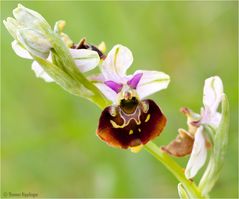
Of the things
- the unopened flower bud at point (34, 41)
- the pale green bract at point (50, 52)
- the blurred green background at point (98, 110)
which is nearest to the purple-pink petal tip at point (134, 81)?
the pale green bract at point (50, 52)

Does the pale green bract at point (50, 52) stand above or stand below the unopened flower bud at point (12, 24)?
below

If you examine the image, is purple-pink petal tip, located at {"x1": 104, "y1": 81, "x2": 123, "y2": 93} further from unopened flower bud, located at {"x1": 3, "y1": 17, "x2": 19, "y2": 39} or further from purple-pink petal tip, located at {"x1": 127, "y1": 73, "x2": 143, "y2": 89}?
unopened flower bud, located at {"x1": 3, "y1": 17, "x2": 19, "y2": 39}

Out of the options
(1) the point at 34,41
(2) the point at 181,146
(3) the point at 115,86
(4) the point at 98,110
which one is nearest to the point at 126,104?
(3) the point at 115,86

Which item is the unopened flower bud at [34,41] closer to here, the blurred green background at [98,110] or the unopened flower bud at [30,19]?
the unopened flower bud at [30,19]

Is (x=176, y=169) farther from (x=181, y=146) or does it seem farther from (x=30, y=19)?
(x=30, y=19)

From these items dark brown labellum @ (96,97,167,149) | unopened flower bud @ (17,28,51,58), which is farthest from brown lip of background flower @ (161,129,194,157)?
unopened flower bud @ (17,28,51,58)

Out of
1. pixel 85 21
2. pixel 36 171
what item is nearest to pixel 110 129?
pixel 36 171

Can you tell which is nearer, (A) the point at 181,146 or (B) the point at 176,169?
(B) the point at 176,169
